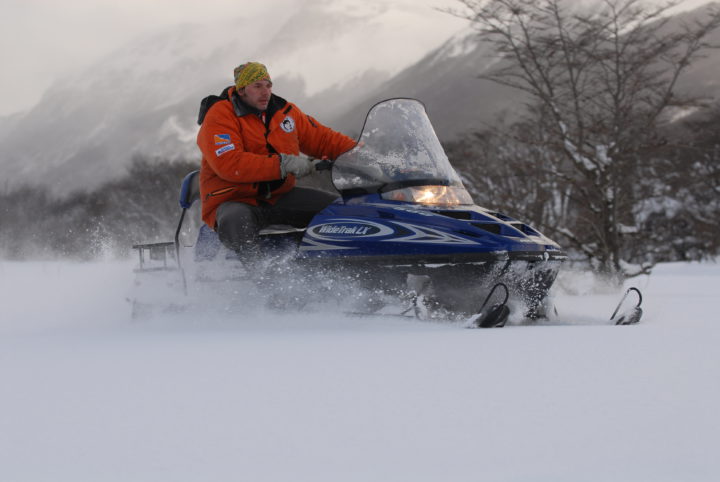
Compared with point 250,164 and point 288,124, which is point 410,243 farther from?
point 288,124

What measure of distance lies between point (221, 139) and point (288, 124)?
656 mm

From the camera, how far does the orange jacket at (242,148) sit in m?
5.05

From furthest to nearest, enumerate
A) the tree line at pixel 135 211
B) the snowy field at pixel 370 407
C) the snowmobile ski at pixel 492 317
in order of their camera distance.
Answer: the tree line at pixel 135 211
the snowmobile ski at pixel 492 317
the snowy field at pixel 370 407

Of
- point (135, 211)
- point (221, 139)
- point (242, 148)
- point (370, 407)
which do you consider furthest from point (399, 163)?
point (135, 211)

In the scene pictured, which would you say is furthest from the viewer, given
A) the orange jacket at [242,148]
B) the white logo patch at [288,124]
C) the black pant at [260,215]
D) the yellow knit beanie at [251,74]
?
the white logo patch at [288,124]

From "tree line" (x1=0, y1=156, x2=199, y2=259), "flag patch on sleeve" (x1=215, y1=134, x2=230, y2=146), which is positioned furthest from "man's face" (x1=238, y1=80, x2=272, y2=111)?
"tree line" (x1=0, y1=156, x2=199, y2=259)

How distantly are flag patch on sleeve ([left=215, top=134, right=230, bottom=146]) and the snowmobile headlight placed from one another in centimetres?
116

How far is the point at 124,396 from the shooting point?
2.37m

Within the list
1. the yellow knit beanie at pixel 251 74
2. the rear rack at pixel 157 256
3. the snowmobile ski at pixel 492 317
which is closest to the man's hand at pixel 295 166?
the yellow knit beanie at pixel 251 74

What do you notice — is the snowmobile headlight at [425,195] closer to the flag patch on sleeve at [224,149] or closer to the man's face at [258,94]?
the flag patch on sleeve at [224,149]

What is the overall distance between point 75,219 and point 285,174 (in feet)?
147

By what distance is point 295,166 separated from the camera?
498cm

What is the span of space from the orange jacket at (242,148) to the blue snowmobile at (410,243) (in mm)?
349

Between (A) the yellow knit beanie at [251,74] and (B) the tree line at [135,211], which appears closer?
(A) the yellow knit beanie at [251,74]
